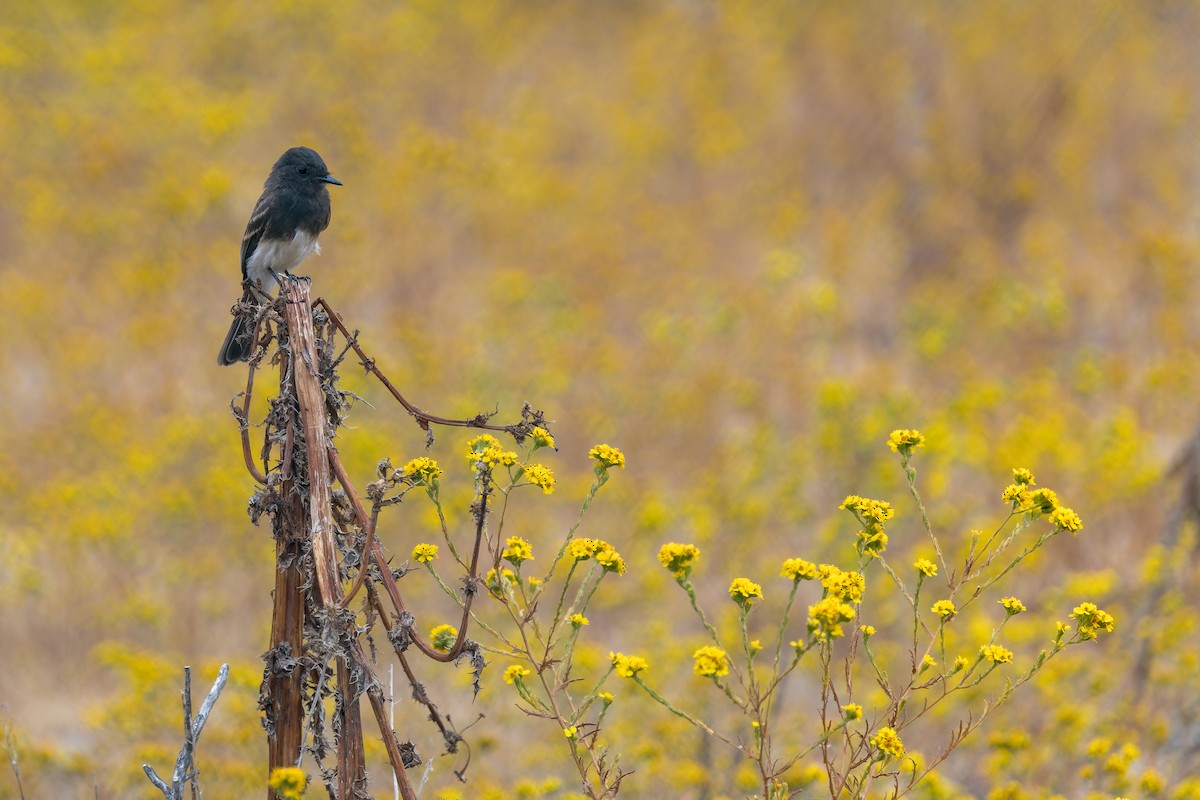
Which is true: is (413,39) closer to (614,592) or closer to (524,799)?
(614,592)

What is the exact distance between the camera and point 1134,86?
11305 millimetres

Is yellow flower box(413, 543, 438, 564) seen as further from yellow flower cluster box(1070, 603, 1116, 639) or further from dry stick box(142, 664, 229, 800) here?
yellow flower cluster box(1070, 603, 1116, 639)

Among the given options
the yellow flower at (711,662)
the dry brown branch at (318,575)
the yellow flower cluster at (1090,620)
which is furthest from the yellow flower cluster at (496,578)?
the yellow flower cluster at (1090,620)

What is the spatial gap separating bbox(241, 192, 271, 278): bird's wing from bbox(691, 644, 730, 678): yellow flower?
275 cm

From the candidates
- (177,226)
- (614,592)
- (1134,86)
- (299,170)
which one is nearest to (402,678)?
(614,592)

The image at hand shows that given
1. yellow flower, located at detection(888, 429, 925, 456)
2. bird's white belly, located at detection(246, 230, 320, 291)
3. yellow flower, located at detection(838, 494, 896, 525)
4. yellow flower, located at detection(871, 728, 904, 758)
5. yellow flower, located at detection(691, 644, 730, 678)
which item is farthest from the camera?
bird's white belly, located at detection(246, 230, 320, 291)

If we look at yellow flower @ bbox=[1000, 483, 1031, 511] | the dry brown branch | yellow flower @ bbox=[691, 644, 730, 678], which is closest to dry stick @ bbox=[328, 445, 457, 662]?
the dry brown branch

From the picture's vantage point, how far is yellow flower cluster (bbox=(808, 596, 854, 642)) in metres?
1.90

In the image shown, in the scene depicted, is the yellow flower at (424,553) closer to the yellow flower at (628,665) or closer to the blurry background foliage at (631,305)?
the yellow flower at (628,665)

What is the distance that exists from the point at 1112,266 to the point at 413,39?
685 centimetres

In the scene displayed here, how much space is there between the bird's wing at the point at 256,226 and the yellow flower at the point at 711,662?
2.75 meters

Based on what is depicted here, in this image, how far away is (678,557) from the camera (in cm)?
198

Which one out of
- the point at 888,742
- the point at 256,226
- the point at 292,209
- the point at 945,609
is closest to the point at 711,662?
the point at 888,742

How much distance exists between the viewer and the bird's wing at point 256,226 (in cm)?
408
